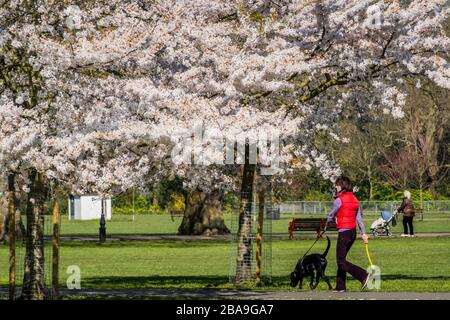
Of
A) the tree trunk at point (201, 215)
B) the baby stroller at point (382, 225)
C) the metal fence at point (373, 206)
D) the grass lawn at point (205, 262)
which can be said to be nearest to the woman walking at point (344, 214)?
the grass lawn at point (205, 262)

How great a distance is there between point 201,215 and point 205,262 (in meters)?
24.6

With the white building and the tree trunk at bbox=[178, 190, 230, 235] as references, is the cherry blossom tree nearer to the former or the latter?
the tree trunk at bbox=[178, 190, 230, 235]

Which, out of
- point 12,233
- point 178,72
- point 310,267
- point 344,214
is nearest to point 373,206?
point 310,267

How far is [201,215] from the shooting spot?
5988cm

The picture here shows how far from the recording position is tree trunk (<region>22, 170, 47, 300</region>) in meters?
20.8

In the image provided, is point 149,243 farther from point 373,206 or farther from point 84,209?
point 84,209

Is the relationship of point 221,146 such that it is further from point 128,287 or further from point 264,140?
point 128,287

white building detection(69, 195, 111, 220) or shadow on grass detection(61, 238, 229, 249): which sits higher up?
white building detection(69, 195, 111, 220)

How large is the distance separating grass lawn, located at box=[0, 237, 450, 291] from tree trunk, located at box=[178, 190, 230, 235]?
8.16 meters

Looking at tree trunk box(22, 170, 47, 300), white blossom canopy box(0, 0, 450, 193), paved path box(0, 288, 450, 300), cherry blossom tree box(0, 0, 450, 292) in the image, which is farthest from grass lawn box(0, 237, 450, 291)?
white blossom canopy box(0, 0, 450, 193)

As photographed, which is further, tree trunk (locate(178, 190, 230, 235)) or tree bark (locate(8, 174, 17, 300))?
tree trunk (locate(178, 190, 230, 235))

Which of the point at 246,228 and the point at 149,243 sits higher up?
the point at 246,228
